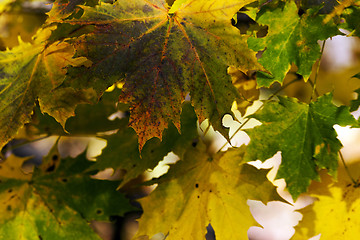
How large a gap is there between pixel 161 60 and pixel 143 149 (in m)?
0.21

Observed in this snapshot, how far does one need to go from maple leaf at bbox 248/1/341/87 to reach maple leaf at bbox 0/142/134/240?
19.4 inches

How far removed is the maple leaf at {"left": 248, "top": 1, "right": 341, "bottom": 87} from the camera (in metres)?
0.67

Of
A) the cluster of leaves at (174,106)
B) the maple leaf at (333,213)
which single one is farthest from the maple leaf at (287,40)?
the maple leaf at (333,213)

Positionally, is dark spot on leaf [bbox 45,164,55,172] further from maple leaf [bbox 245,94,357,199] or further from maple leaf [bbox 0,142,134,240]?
maple leaf [bbox 245,94,357,199]

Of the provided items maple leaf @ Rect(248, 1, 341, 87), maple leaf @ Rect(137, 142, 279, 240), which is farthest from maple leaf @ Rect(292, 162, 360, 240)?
maple leaf @ Rect(248, 1, 341, 87)

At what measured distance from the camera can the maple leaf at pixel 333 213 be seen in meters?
0.80

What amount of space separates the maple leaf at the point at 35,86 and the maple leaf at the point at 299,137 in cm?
35

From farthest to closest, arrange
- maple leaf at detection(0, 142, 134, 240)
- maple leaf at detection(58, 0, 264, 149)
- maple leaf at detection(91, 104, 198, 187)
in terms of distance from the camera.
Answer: maple leaf at detection(0, 142, 134, 240) → maple leaf at detection(91, 104, 198, 187) → maple leaf at detection(58, 0, 264, 149)

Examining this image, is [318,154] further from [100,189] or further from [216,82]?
[100,189]

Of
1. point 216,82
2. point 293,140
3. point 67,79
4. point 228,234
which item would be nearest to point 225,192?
point 228,234

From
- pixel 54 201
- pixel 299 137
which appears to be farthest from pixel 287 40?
pixel 54 201

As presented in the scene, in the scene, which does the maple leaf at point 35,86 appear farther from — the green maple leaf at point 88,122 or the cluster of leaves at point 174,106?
the green maple leaf at point 88,122

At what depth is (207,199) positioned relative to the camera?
802 millimetres

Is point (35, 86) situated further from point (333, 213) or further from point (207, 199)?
point (333, 213)
